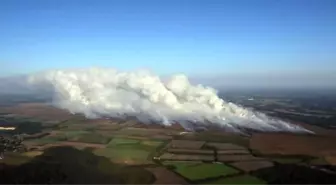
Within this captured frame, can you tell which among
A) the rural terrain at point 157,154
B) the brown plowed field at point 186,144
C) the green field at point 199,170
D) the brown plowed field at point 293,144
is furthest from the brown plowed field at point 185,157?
the brown plowed field at point 293,144

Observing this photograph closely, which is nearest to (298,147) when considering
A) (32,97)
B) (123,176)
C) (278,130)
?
(278,130)

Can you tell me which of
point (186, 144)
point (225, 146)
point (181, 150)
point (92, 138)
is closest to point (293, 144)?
point (225, 146)

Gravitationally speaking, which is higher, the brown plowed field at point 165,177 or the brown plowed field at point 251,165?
the brown plowed field at point 251,165

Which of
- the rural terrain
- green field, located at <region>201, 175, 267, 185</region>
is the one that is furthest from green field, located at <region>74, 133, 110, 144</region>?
green field, located at <region>201, 175, 267, 185</region>

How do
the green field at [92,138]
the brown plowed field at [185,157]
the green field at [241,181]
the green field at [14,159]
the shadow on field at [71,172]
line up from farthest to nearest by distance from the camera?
the green field at [92,138] → the brown plowed field at [185,157] → the green field at [14,159] → the green field at [241,181] → the shadow on field at [71,172]

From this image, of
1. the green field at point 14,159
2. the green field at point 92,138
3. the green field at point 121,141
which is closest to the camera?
the green field at point 14,159

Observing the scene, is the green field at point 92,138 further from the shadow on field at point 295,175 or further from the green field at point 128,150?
the shadow on field at point 295,175

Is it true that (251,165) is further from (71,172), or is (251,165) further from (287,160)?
(71,172)

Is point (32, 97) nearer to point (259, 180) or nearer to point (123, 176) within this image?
point (123, 176)
